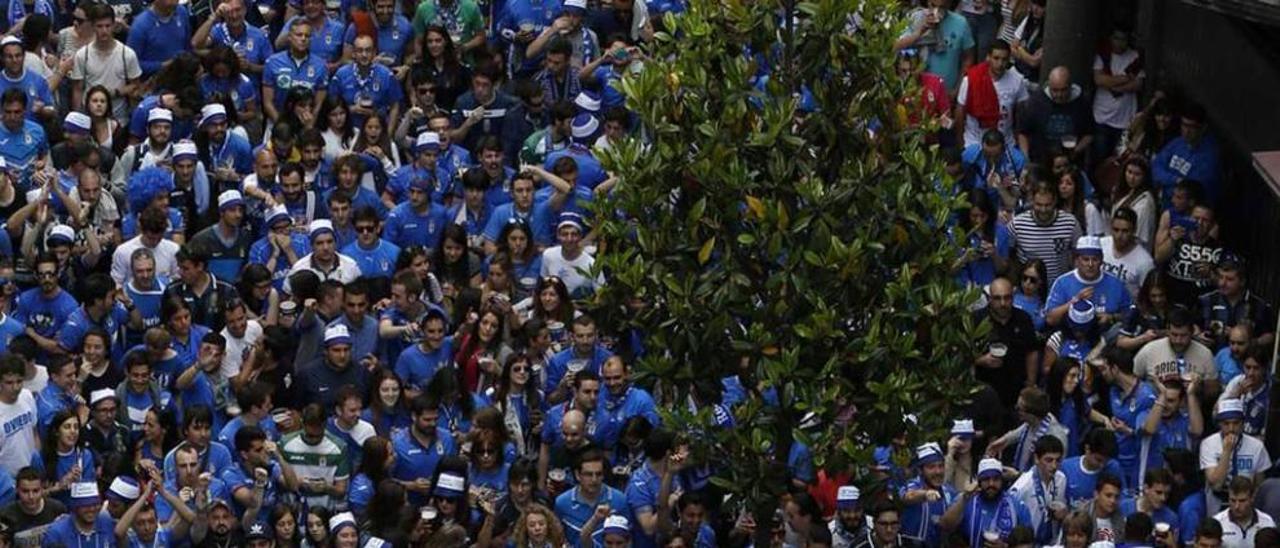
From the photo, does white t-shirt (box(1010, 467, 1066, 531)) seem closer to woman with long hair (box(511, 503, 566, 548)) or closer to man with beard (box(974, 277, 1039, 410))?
man with beard (box(974, 277, 1039, 410))

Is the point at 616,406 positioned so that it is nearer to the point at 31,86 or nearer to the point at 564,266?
the point at 564,266

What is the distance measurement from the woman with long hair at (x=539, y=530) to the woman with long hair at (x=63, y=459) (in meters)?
2.95

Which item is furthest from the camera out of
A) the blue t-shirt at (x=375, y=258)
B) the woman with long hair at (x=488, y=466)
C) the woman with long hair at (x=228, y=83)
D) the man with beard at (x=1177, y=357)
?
the woman with long hair at (x=228, y=83)

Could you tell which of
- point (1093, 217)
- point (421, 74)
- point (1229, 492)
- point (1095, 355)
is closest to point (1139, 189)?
point (1093, 217)

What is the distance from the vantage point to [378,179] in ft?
88.7

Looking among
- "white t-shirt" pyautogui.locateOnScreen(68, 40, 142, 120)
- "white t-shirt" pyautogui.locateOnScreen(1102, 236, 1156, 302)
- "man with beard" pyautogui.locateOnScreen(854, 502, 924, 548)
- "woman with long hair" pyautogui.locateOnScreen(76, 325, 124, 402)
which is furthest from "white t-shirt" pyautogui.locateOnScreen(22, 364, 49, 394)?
"white t-shirt" pyautogui.locateOnScreen(1102, 236, 1156, 302)

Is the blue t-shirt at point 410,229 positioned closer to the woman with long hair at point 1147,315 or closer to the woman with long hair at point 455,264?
the woman with long hair at point 455,264

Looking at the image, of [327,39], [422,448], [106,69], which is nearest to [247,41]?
[327,39]

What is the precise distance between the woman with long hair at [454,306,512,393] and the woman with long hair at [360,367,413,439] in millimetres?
531

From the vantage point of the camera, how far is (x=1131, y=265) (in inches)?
1016

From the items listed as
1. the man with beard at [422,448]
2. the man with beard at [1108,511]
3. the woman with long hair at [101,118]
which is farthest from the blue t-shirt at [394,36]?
the man with beard at [1108,511]

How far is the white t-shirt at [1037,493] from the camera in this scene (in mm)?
23188

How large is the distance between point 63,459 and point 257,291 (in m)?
2.52

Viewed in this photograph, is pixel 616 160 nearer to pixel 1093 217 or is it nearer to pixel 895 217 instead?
pixel 895 217
